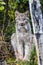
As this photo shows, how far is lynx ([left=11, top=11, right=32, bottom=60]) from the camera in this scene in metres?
6.01

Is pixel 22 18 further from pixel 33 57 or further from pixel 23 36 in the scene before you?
pixel 33 57

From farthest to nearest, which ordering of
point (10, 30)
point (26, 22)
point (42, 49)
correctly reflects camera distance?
1. point (10, 30)
2. point (26, 22)
3. point (42, 49)

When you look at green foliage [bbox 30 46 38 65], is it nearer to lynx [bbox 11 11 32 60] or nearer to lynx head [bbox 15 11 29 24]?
lynx [bbox 11 11 32 60]

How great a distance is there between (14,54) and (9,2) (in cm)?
173

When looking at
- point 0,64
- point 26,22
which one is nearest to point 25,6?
point 26,22

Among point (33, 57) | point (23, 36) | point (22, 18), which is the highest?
point (22, 18)

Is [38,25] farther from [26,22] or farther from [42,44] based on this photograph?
[26,22]

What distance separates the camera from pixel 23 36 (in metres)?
6.19

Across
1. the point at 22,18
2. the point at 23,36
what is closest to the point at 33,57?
the point at 23,36

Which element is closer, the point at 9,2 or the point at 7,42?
the point at 7,42

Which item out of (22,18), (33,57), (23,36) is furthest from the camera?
(23,36)

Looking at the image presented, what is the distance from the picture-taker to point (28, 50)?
6.00 meters

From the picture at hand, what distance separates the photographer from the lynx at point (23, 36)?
6.01 m

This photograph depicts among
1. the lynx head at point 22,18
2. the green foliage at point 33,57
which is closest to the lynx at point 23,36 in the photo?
the lynx head at point 22,18
